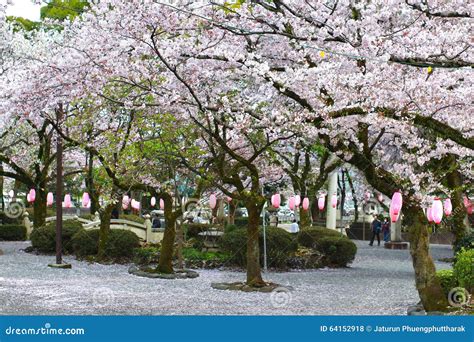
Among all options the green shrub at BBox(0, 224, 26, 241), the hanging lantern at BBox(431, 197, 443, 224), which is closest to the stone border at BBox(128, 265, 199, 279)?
the hanging lantern at BBox(431, 197, 443, 224)

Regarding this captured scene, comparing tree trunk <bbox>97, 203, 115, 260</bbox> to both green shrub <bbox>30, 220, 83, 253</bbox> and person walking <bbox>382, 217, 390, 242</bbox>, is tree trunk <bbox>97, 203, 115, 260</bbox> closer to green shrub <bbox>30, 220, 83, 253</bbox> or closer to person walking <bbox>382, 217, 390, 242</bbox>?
green shrub <bbox>30, 220, 83, 253</bbox>

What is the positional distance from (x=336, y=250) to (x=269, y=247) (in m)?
2.82

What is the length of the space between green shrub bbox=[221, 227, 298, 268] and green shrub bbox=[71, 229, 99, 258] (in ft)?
15.6

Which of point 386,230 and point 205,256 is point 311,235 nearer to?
point 205,256

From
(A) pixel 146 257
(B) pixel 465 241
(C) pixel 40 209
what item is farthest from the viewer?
(C) pixel 40 209

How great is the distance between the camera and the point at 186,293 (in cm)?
1555

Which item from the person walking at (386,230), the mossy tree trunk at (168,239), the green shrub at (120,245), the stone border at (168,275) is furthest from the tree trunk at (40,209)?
the person walking at (386,230)

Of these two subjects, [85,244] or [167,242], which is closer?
[167,242]

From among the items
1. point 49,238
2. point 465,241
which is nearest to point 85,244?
point 49,238

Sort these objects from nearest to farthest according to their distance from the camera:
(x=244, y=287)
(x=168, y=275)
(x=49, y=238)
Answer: (x=244, y=287)
(x=168, y=275)
(x=49, y=238)

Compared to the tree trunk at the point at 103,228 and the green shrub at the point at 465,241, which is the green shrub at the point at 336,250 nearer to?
the green shrub at the point at 465,241

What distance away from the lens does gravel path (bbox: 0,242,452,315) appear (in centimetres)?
1309

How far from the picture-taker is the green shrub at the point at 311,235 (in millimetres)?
24016

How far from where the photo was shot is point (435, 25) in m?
11.3
